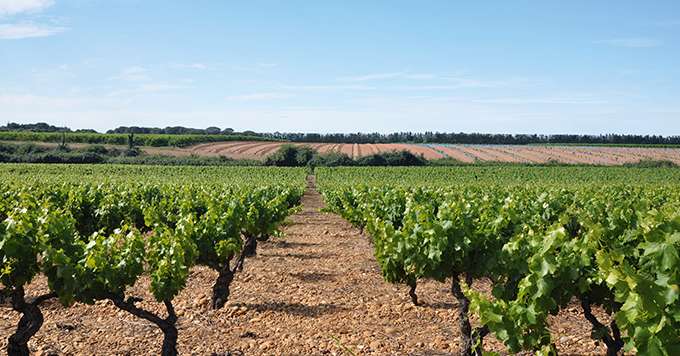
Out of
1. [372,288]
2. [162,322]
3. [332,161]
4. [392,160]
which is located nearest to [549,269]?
[162,322]

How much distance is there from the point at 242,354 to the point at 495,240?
3.83 meters

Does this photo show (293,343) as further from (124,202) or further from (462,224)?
(124,202)

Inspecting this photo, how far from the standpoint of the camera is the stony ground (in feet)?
25.1

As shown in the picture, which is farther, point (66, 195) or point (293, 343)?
point (66, 195)

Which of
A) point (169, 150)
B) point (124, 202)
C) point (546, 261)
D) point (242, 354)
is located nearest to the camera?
point (546, 261)

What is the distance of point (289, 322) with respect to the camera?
8.90 meters

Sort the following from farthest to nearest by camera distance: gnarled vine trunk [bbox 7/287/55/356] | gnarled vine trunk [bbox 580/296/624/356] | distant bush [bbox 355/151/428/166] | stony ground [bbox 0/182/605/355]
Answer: distant bush [bbox 355/151/428/166] < stony ground [bbox 0/182/605/355] < gnarled vine trunk [bbox 7/287/55/356] < gnarled vine trunk [bbox 580/296/624/356]

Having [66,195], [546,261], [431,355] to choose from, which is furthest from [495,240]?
[66,195]

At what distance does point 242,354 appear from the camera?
7426 millimetres

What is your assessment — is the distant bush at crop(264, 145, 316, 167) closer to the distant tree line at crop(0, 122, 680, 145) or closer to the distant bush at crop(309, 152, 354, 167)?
the distant bush at crop(309, 152, 354, 167)

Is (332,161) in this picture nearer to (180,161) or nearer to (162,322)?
(180,161)

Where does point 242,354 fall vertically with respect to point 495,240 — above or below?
below

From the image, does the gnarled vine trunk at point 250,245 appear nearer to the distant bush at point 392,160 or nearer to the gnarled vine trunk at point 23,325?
the gnarled vine trunk at point 23,325

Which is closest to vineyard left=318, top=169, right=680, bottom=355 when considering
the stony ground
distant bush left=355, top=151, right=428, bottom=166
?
the stony ground
